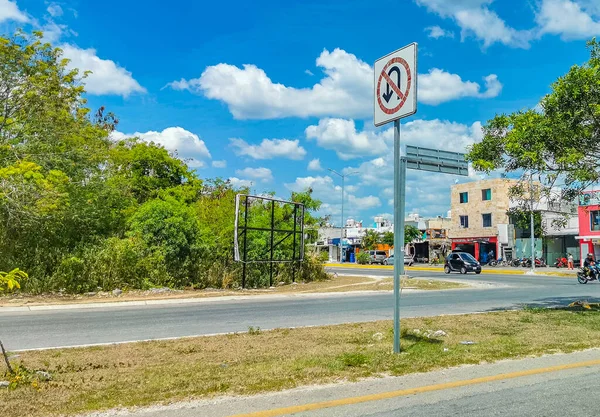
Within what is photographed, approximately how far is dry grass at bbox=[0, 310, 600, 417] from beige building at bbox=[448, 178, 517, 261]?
2160 inches

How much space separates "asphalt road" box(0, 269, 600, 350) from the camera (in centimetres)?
1089

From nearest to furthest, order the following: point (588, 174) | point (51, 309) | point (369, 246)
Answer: point (588, 174), point (51, 309), point (369, 246)

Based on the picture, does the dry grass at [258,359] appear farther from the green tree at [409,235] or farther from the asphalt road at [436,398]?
the green tree at [409,235]

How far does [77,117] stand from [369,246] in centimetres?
6210

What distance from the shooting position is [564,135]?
1185 cm

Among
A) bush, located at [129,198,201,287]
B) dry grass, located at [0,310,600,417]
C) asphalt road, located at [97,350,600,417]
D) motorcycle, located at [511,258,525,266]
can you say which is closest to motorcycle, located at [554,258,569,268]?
motorcycle, located at [511,258,525,266]

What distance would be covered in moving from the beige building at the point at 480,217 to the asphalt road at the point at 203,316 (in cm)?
4527

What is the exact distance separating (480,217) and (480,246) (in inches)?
139

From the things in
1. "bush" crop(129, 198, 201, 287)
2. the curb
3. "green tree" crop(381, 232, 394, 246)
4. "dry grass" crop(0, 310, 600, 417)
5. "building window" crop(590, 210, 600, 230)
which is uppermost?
"building window" crop(590, 210, 600, 230)

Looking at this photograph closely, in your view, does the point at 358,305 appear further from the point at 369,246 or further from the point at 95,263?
the point at 369,246

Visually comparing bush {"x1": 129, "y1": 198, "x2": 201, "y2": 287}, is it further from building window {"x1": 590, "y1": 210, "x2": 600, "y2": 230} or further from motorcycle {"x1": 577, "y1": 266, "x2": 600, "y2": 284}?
building window {"x1": 590, "y1": 210, "x2": 600, "y2": 230}

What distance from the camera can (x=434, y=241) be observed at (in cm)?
7688

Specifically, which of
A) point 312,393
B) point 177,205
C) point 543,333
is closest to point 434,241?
point 177,205

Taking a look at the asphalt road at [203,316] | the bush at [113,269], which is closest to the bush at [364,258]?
the bush at [113,269]
